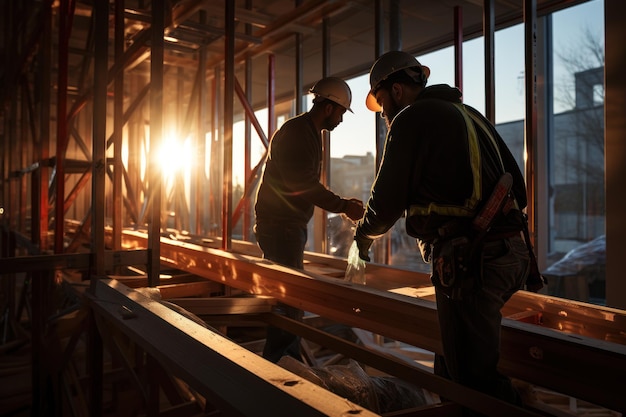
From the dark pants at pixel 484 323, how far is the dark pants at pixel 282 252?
1762mm

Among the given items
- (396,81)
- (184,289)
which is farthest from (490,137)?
(184,289)

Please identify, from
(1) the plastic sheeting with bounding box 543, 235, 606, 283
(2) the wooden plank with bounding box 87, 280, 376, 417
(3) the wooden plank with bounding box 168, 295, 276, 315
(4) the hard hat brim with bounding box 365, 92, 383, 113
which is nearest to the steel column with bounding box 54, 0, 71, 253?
(3) the wooden plank with bounding box 168, 295, 276, 315

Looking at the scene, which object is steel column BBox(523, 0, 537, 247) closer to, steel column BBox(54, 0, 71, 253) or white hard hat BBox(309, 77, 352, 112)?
white hard hat BBox(309, 77, 352, 112)

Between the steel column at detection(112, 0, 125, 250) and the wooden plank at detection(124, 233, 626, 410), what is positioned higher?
the steel column at detection(112, 0, 125, 250)

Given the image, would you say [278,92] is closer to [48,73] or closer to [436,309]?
[48,73]

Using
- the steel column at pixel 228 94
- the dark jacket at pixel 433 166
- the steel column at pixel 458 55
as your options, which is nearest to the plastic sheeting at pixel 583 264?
the steel column at pixel 458 55

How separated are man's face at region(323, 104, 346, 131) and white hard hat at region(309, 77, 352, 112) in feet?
0.18

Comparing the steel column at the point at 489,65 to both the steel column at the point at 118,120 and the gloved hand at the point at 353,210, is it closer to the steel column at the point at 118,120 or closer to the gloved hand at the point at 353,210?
the gloved hand at the point at 353,210

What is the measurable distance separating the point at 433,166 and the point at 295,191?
1.76m

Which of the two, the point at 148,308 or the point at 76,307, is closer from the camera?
the point at 148,308

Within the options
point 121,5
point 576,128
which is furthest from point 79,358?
point 576,128

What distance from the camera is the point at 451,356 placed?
6.52 feet

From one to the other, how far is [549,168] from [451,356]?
260 inches

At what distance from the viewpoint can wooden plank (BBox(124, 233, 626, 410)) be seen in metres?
1.75
